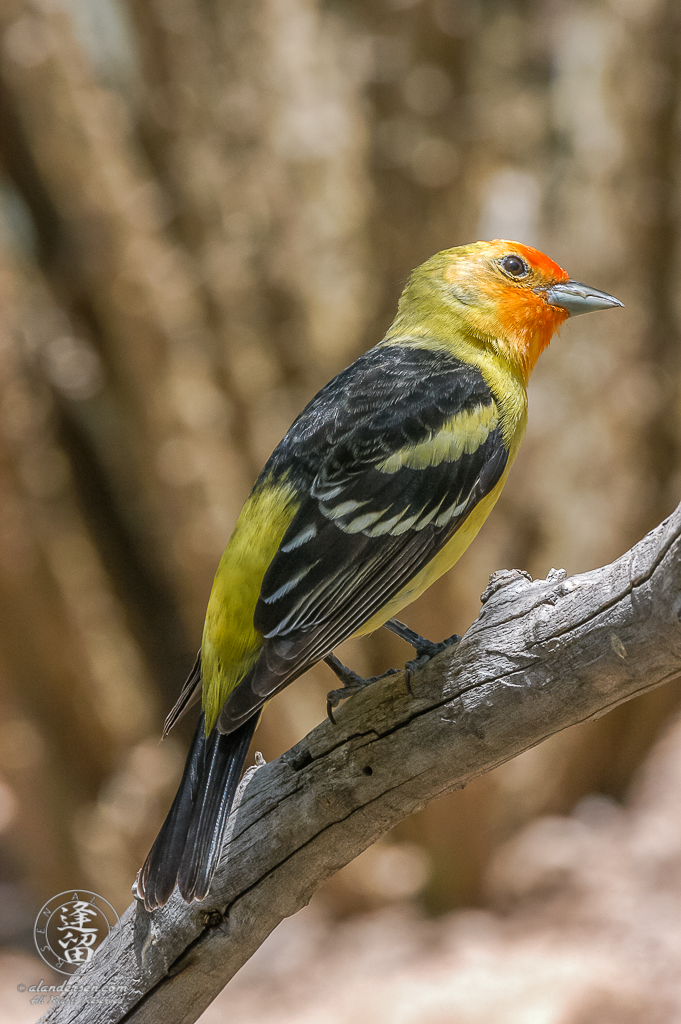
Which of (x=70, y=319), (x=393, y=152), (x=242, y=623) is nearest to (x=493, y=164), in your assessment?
(x=393, y=152)

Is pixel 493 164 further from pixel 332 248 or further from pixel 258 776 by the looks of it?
pixel 258 776

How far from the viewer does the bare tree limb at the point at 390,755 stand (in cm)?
224

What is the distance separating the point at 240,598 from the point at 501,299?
1.65m

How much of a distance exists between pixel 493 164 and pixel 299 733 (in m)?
4.26

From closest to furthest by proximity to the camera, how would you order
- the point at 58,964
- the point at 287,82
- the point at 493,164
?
the point at 58,964 → the point at 287,82 → the point at 493,164

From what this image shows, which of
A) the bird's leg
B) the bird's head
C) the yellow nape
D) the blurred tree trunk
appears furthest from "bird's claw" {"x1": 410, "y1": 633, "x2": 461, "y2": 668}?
the blurred tree trunk

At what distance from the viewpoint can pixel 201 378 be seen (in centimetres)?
593

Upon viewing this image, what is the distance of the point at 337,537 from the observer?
2832 millimetres

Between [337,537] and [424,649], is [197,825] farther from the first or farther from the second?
[337,537]

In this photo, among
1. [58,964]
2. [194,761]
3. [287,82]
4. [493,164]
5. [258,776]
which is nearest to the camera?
[194,761]

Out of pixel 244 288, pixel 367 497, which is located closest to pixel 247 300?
pixel 244 288

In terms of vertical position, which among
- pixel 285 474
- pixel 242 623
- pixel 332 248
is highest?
pixel 332 248

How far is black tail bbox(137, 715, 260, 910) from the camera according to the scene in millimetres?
2535

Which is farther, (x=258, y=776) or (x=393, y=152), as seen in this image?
(x=393, y=152)
